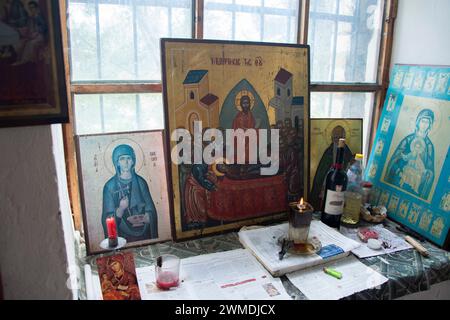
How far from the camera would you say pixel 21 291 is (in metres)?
0.72

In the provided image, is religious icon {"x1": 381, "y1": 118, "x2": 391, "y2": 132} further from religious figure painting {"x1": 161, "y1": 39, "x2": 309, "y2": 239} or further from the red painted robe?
the red painted robe

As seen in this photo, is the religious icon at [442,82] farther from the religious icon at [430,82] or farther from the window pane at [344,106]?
the window pane at [344,106]

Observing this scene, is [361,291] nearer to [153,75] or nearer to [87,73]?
[153,75]

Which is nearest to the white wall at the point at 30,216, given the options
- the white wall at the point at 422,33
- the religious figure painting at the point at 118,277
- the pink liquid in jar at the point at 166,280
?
the religious figure painting at the point at 118,277

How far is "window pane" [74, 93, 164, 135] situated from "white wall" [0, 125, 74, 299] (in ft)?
1.45

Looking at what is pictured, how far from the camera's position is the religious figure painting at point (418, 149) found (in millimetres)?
1174

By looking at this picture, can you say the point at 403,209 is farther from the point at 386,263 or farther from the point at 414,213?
the point at 386,263

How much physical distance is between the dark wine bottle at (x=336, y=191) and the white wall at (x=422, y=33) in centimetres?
55

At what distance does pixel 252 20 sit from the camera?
1.26 meters

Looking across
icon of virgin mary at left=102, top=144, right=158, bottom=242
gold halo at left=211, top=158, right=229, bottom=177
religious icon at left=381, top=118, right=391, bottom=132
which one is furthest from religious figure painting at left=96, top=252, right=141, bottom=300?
religious icon at left=381, top=118, right=391, bottom=132

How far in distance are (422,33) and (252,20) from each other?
693 millimetres

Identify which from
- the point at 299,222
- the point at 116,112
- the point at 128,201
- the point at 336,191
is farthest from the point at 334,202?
the point at 116,112

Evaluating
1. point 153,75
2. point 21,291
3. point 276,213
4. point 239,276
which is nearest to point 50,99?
point 21,291
